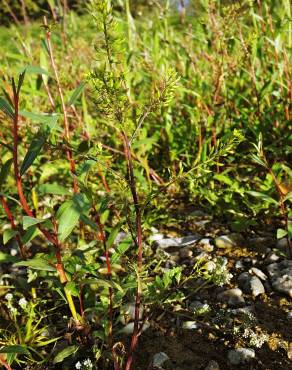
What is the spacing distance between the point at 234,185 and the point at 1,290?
111 cm

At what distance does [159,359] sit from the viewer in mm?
1350

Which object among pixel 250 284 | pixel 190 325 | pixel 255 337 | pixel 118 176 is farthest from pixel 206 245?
pixel 118 176

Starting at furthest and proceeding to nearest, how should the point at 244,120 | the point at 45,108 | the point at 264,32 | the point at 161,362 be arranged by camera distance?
1. the point at 45,108
2. the point at 264,32
3. the point at 244,120
4. the point at 161,362

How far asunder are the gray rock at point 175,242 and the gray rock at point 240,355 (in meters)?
0.63

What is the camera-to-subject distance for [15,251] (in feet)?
6.63

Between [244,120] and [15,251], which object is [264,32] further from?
[15,251]

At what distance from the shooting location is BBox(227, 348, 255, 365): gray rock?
130 centimetres

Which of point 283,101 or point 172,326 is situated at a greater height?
point 283,101

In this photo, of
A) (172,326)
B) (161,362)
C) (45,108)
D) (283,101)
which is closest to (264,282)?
(172,326)

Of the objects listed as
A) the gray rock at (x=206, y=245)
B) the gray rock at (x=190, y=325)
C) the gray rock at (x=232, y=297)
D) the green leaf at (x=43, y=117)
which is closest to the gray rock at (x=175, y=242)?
the gray rock at (x=206, y=245)

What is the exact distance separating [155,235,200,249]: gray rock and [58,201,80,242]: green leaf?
759 mm

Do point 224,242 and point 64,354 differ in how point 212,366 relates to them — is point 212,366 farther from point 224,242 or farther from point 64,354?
point 224,242

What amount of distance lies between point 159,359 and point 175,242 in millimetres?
642

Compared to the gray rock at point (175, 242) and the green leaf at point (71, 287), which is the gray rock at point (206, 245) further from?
the green leaf at point (71, 287)
